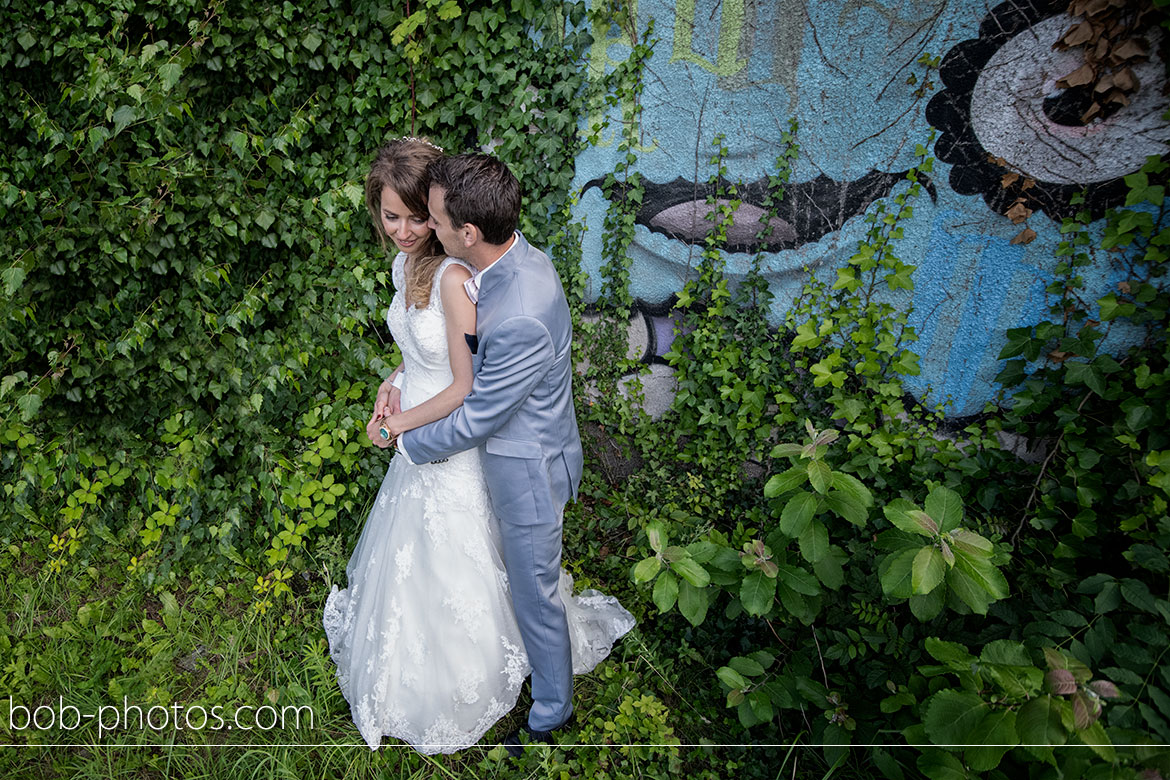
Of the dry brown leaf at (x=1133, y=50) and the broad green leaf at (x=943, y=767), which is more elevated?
the dry brown leaf at (x=1133, y=50)

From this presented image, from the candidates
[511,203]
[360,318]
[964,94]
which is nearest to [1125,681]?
[964,94]

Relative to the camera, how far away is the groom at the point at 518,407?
1.88 metres

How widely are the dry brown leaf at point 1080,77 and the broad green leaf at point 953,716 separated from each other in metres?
2.00

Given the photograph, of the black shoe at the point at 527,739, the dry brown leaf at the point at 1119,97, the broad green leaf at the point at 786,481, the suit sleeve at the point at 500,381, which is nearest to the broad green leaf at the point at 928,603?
the broad green leaf at the point at 786,481

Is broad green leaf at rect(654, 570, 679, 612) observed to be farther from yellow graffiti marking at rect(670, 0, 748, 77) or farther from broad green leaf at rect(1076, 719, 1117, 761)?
yellow graffiti marking at rect(670, 0, 748, 77)

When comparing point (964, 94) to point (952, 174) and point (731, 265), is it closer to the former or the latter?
point (952, 174)

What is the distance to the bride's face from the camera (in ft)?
7.04

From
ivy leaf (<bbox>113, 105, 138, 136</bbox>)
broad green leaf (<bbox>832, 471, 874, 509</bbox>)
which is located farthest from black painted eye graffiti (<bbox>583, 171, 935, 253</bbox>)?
ivy leaf (<bbox>113, 105, 138, 136</bbox>)

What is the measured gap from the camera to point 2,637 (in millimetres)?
2844

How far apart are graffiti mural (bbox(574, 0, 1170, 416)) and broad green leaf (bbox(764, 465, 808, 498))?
1.08 meters

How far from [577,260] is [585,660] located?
1.84 meters

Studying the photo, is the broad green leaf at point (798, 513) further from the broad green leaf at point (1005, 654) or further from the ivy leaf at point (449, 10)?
the ivy leaf at point (449, 10)

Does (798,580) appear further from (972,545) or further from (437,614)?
(437,614)

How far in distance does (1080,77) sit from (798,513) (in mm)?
1766
